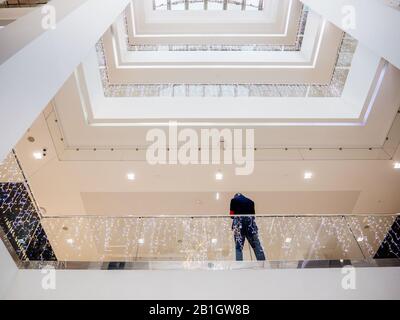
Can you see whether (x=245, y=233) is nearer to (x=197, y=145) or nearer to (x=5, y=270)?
(x=197, y=145)

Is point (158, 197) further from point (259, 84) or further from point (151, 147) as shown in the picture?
point (259, 84)

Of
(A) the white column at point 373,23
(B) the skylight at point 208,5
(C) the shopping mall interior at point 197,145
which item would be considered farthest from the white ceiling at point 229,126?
(A) the white column at point 373,23

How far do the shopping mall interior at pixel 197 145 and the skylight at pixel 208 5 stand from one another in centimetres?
3

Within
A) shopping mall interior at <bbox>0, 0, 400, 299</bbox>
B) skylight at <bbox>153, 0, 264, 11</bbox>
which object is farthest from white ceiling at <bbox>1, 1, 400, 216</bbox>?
skylight at <bbox>153, 0, 264, 11</bbox>

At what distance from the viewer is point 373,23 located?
3.38 m

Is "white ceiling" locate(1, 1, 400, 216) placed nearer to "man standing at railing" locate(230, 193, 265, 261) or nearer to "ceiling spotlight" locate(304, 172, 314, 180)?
"ceiling spotlight" locate(304, 172, 314, 180)

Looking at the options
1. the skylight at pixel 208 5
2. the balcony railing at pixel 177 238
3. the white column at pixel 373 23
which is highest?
the skylight at pixel 208 5

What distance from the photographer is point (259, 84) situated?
250 inches

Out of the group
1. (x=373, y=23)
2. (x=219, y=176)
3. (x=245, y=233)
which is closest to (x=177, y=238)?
(x=245, y=233)

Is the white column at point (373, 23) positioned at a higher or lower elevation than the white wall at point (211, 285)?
higher

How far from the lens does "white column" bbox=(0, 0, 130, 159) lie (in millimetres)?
2066

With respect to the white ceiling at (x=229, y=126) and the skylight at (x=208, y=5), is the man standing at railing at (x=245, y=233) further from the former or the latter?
the skylight at (x=208, y=5)

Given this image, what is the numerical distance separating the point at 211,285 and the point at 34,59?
251 cm

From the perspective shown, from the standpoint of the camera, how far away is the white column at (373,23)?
2.96 metres
